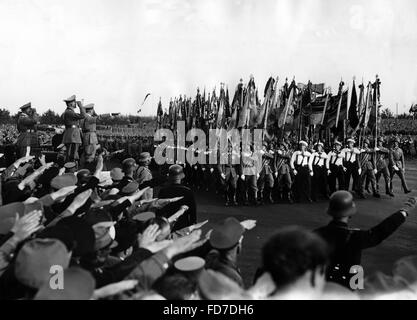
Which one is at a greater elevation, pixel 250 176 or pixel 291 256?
pixel 291 256

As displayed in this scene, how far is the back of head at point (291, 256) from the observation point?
202 cm

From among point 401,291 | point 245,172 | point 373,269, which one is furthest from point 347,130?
point 401,291

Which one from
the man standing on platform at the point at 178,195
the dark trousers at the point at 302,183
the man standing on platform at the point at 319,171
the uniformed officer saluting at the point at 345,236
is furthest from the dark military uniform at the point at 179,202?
the man standing on platform at the point at 319,171

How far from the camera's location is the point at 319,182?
12.7 metres

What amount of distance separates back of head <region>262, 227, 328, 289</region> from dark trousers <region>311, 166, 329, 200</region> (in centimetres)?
1056

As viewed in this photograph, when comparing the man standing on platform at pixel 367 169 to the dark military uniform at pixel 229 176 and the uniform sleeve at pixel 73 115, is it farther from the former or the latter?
the uniform sleeve at pixel 73 115

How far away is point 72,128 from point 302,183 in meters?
6.55

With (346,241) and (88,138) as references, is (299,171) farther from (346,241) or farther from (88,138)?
(346,241)

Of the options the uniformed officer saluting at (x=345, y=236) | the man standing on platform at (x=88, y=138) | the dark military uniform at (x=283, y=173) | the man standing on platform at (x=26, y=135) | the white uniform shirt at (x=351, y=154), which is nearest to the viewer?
the uniformed officer saluting at (x=345, y=236)

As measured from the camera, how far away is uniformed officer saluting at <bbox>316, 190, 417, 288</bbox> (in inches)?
127

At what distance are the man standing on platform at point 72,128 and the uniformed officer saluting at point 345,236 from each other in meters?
6.17

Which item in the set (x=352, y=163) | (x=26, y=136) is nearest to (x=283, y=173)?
(x=352, y=163)

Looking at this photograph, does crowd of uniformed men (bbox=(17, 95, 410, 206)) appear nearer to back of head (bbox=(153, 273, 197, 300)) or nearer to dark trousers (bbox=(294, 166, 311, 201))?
dark trousers (bbox=(294, 166, 311, 201))

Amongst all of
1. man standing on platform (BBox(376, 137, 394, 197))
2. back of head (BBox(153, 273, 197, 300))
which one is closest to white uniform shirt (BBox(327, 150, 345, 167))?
man standing on platform (BBox(376, 137, 394, 197))
